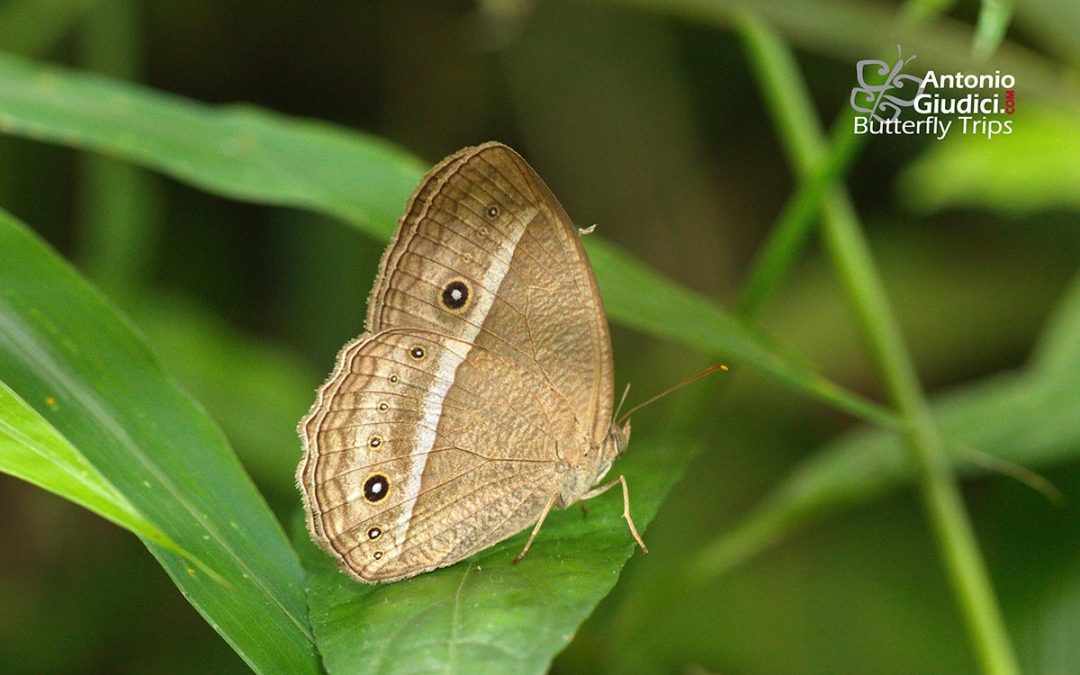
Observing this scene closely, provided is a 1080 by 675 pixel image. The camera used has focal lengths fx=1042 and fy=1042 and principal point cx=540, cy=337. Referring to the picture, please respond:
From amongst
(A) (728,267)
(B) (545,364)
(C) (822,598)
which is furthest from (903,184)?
(B) (545,364)

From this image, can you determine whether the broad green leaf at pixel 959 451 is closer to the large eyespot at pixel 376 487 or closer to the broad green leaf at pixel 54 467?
the large eyespot at pixel 376 487

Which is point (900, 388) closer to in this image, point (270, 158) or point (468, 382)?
point (468, 382)

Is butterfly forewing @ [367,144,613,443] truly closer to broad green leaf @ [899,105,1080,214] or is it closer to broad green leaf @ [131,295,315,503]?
broad green leaf @ [131,295,315,503]

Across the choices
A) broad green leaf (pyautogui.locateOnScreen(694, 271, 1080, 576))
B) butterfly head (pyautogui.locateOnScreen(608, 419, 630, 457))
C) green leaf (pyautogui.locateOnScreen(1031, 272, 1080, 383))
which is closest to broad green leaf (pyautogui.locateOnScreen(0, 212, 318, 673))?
butterfly head (pyautogui.locateOnScreen(608, 419, 630, 457))

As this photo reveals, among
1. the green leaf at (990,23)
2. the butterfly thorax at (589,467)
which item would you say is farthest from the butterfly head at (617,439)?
the green leaf at (990,23)

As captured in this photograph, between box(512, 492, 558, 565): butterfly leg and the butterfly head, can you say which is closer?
box(512, 492, 558, 565): butterfly leg

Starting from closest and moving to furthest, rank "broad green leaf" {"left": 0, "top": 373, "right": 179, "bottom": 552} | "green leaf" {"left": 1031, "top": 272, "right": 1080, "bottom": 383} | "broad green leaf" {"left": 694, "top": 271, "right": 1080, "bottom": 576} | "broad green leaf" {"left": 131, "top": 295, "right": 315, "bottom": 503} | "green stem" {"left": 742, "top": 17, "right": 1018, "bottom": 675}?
"broad green leaf" {"left": 0, "top": 373, "right": 179, "bottom": 552}, "green stem" {"left": 742, "top": 17, "right": 1018, "bottom": 675}, "broad green leaf" {"left": 694, "top": 271, "right": 1080, "bottom": 576}, "green leaf" {"left": 1031, "top": 272, "right": 1080, "bottom": 383}, "broad green leaf" {"left": 131, "top": 295, "right": 315, "bottom": 503}
